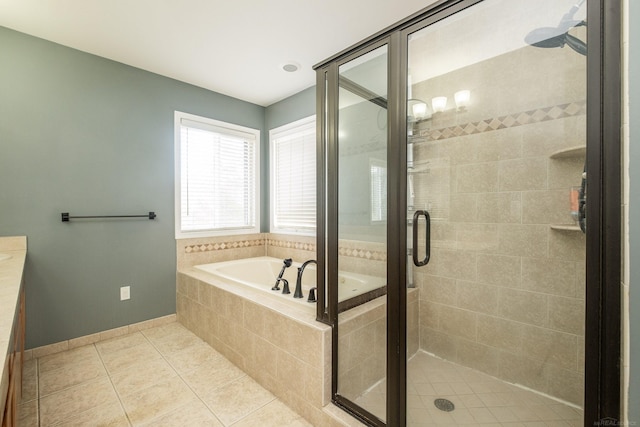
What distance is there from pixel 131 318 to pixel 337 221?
7.61ft

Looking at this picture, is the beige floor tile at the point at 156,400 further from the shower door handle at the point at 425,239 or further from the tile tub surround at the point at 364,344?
the shower door handle at the point at 425,239

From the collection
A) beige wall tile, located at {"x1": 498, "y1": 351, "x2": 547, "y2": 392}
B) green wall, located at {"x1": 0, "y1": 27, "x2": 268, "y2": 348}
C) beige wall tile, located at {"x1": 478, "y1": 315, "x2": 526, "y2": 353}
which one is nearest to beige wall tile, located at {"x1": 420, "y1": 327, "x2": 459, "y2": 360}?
beige wall tile, located at {"x1": 478, "y1": 315, "x2": 526, "y2": 353}

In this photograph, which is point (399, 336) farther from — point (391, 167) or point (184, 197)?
point (184, 197)

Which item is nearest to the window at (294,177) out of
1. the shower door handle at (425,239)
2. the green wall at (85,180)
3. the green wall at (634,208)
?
the green wall at (85,180)

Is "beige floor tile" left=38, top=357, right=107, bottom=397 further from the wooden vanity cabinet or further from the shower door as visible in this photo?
the shower door

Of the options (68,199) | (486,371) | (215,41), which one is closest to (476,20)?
(215,41)

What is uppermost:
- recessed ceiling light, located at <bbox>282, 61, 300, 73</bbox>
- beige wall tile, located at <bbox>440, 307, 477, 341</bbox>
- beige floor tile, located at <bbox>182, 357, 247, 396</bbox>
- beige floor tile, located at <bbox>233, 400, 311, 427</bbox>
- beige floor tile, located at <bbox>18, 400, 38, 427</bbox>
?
recessed ceiling light, located at <bbox>282, 61, 300, 73</bbox>

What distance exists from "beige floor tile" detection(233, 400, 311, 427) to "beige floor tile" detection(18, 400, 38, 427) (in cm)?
109

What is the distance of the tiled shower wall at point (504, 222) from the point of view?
1.35m

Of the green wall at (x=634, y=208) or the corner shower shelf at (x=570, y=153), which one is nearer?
the green wall at (x=634, y=208)

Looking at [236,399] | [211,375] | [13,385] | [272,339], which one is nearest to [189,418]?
[236,399]

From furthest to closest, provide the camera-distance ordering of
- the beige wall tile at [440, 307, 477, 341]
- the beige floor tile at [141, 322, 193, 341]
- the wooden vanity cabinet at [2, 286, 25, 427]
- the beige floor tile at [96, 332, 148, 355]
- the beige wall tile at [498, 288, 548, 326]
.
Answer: the beige floor tile at [141, 322, 193, 341], the beige floor tile at [96, 332, 148, 355], the beige wall tile at [440, 307, 477, 341], the beige wall tile at [498, 288, 548, 326], the wooden vanity cabinet at [2, 286, 25, 427]

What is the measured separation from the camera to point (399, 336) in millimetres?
1363

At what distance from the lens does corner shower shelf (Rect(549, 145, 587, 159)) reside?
3.22 ft
